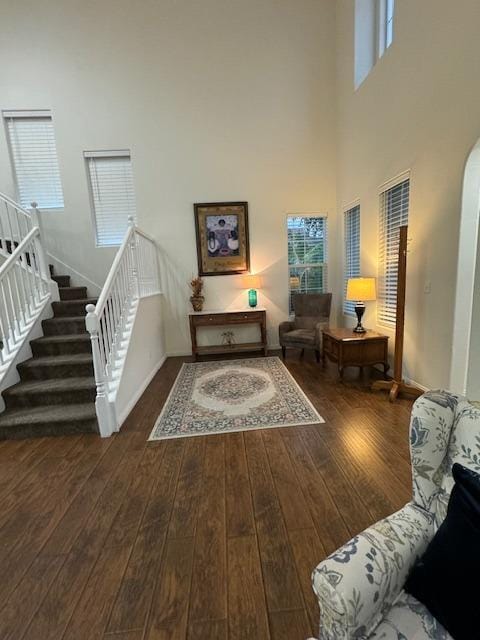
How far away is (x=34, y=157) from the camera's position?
459cm

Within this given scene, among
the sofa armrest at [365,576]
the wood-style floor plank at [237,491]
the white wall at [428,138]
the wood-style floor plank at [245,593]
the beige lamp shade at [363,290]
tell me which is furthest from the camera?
the beige lamp shade at [363,290]

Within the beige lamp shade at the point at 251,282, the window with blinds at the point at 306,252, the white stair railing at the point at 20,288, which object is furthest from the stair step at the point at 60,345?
the window with blinds at the point at 306,252

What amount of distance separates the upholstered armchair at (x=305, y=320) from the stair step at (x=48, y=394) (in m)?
2.73

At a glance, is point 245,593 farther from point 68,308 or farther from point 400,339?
point 68,308

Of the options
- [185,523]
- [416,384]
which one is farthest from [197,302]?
[185,523]

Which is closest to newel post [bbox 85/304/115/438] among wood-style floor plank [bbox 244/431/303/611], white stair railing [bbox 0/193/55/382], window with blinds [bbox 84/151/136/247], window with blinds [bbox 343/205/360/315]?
white stair railing [bbox 0/193/55/382]

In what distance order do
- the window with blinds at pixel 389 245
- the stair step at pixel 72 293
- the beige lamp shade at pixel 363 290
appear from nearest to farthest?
the window with blinds at pixel 389 245
the beige lamp shade at pixel 363 290
the stair step at pixel 72 293

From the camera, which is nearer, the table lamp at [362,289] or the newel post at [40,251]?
the table lamp at [362,289]

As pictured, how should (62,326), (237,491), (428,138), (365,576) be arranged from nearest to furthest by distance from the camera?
1. (365,576)
2. (237,491)
3. (428,138)
4. (62,326)

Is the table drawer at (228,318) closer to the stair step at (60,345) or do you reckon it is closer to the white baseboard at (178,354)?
the white baseboard at (178,354)

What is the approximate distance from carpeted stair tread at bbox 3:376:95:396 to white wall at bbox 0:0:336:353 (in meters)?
2.13

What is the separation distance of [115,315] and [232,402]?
1.52m

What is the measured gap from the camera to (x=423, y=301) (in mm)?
2891

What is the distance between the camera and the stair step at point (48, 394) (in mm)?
2805
